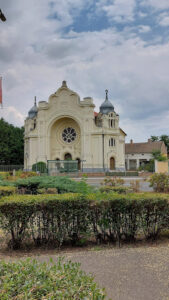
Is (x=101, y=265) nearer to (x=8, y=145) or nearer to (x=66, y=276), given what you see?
(x=66, y=276)

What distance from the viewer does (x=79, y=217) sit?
19.3ft

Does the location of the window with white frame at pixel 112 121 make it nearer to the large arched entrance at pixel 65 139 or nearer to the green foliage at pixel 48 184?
the large arched entrance at pixel 65 139

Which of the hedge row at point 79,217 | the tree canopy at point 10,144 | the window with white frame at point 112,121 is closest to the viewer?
the hedge row at point 79,217

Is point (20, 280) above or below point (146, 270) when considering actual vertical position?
above

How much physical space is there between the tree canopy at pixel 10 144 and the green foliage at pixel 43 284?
55620 millimetres

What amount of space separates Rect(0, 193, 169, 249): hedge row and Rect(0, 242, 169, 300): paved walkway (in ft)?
1.48

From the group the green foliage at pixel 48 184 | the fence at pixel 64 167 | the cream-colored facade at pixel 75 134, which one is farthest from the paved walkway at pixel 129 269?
the cream-colored facade at pixel 75 134

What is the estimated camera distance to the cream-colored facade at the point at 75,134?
5050cm

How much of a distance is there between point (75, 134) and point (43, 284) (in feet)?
170

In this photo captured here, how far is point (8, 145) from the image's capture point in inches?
2308

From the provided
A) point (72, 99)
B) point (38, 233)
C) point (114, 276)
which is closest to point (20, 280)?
point (114, 276)

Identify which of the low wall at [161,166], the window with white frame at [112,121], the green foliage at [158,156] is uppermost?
the window with white frame at [112,121]

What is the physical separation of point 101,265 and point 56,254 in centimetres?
119

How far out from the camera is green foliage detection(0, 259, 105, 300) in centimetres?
228
